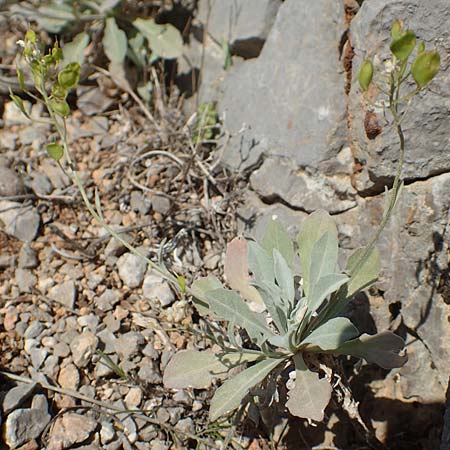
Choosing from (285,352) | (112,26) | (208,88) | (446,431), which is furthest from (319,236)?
(112,26)

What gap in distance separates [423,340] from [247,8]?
2004mm

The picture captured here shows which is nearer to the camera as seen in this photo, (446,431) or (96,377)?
(446,431)

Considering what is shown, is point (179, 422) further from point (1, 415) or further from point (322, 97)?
point (322, 97)

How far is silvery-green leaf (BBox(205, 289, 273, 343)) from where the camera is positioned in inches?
96.2

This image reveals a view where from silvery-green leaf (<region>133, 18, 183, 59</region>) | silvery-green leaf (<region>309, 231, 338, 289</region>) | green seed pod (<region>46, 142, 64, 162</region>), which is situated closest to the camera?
green seed pod (<region>46, 142, 64, 162</region>)

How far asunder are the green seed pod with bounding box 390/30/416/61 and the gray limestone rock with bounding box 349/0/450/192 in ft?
2.48

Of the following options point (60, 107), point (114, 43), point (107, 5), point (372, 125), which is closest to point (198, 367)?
point (60, 107)

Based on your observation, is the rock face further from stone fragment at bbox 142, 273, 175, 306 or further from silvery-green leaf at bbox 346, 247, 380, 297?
stone fragment at bbox 142, 273, 175, 306

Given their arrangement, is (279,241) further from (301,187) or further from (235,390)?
(235,390)

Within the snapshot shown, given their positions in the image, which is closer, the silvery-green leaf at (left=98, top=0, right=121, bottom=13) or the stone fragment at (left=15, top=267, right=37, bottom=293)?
the stone fragment at (left=15, top=267, right=37, bottom=293)

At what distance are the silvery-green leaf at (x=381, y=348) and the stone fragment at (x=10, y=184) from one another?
1.89 metres

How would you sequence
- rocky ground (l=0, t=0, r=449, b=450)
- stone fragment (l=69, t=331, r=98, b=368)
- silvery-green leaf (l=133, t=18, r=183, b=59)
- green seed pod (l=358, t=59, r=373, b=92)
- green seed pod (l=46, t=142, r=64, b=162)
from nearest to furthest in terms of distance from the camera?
1. green seed pod (l=358, t=59, r=373, b=92)
2. green seed pod (l=46, t=142, r=64, b=162)
3. rocky ground (l=0, t=0, r=449, b=450)
4. stone fragment (l=69, t=331, r=98, b=368)
5. silvery-green leaf (l=133, t=18, r=183, b=59)

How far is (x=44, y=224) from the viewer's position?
3320 mm

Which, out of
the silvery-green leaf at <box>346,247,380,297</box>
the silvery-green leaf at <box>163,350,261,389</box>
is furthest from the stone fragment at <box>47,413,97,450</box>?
the silvery-green leaf at <box>346,247,380,297</box>
